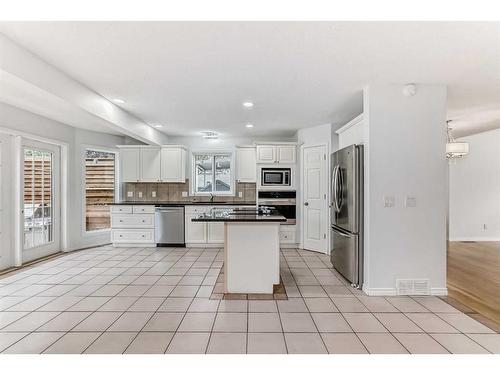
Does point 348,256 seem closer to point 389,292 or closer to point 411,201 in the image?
point 389,292

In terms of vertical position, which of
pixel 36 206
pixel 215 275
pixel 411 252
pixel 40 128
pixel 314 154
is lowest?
pixel 215 275

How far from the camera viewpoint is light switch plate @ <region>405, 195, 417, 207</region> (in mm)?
3191

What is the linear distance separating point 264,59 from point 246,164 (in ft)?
12.1

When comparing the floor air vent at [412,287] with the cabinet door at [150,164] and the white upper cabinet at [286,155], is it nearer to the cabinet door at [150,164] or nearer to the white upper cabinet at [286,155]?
the white upper cabinet at [286,155]

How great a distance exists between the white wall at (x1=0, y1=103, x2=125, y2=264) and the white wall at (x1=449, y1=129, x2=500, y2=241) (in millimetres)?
7880

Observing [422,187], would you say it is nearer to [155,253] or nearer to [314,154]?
[314,154]

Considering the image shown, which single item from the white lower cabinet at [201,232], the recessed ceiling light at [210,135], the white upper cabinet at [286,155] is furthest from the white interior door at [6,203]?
the white upper cabinet at [286,155]

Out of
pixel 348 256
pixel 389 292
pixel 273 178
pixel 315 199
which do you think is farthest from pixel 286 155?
pixel 389 292

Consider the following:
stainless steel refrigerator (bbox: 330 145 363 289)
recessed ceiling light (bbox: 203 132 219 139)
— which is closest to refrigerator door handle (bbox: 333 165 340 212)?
stainless steel refrigerator (bbox: 330 145 363 289)

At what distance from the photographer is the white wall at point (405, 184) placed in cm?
318

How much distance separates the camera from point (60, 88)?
9.36 ft

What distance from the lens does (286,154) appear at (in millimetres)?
5684
